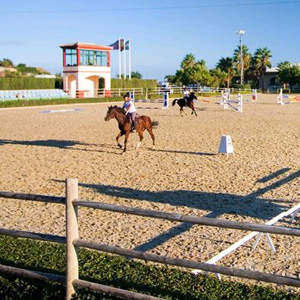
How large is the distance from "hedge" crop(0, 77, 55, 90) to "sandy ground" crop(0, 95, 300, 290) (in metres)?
30.8

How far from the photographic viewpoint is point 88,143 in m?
16.8

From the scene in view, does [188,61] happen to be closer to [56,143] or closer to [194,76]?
[194,76]

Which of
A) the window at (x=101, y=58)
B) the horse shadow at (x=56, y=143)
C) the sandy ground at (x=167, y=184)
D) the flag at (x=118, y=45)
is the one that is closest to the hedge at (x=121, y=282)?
the sandy ground at (x=167, y=184)

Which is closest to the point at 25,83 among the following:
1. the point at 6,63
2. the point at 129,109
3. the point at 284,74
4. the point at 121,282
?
the point at 129,109

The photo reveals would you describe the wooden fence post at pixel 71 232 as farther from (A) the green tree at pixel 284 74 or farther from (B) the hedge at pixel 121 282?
(A) the green tree at pixel 284 74

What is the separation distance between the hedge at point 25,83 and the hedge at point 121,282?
150 ft

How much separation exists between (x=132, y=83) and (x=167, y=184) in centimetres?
5100

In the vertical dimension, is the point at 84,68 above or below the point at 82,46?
below

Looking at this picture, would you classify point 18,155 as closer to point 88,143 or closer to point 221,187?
point 88,143

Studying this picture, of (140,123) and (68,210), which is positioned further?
(140,123)

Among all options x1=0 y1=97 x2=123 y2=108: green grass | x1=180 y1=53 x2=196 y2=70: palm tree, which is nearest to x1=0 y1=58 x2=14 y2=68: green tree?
x1=180 y1=53 x2=196 y2=70: palm tree

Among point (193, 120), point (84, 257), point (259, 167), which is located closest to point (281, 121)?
point (193, 120)

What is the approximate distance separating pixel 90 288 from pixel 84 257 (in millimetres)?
1025

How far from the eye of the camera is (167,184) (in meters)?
10.2
